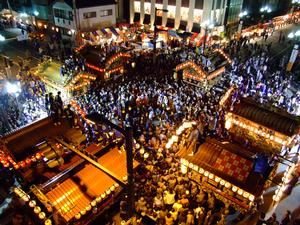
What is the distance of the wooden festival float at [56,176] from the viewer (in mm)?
10234

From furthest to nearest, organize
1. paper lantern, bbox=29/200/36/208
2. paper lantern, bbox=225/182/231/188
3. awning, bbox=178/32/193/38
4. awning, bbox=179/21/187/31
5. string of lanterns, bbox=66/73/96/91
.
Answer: awning, bbox=179/21/187/31 < awning, bbox=178/32/193/38 < string of lanterns, bbox=66/73/96/91 < paper lantern, bbox=225/182/231/188 < paper lantern, bbox=29/200/36/208

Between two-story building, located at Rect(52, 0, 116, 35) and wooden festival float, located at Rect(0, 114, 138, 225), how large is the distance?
28487 mm

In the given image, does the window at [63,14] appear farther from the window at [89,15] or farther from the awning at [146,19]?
the awning at [146,19]

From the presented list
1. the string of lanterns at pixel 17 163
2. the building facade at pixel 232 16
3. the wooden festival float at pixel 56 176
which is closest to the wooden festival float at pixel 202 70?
the wooden festival float at pixel 56 176

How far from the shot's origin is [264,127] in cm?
1455

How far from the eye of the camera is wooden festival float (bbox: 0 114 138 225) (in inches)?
403

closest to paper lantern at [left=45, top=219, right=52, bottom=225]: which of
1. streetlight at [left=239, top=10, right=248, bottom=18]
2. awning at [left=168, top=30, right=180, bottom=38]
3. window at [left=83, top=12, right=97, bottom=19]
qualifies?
awning at [left=168, top=30, right=180, bottom=38]

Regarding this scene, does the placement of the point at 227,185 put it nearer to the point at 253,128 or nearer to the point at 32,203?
the point at 253,128

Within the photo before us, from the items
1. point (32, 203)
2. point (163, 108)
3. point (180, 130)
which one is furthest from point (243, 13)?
point (32, 203)

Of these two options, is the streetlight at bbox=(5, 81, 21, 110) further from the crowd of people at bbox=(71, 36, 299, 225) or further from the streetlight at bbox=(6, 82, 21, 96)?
the crowd of people at bbox=(71, 36, 299, 225)

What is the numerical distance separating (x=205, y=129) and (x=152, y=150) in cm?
364

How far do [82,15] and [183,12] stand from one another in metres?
15.6

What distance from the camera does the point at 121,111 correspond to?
19047 millimetres

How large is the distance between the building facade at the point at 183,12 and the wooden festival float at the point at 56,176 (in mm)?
32446
